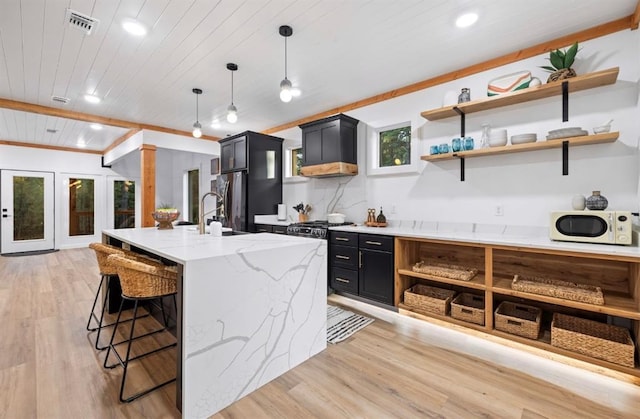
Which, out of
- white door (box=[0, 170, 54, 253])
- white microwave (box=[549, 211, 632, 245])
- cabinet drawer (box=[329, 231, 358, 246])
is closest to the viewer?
white microwave (box=[549, 211, 632, 245])

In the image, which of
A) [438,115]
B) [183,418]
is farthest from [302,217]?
[183,418]

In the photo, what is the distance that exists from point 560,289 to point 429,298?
1.04 metres

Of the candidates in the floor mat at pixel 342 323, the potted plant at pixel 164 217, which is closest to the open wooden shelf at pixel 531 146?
the floor mat at pixel 342 323

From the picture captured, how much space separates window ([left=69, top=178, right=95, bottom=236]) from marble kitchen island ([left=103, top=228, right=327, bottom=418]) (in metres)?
7.31

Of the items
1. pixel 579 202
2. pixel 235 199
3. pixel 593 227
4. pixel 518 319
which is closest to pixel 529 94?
pixel 579 202

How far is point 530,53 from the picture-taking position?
2760 mm

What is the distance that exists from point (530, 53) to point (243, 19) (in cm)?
266

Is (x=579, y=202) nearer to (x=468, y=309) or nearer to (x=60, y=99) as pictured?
(x=468, y=309)

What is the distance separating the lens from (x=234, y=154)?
5125 millimetres

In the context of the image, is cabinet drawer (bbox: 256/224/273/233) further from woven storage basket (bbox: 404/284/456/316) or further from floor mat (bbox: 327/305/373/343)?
woven storage basket (bbox: 404/284/456/316)

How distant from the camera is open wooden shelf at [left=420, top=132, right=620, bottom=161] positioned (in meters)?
2.26

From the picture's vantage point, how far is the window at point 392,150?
11.9 feet

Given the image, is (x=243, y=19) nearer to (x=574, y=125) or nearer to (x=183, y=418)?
(x=183, y=418)

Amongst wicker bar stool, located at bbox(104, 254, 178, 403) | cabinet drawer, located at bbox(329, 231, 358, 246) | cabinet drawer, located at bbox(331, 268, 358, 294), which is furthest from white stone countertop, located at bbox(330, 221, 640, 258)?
wicker bar stool, located at bbox(104, 254, 178, 403)
